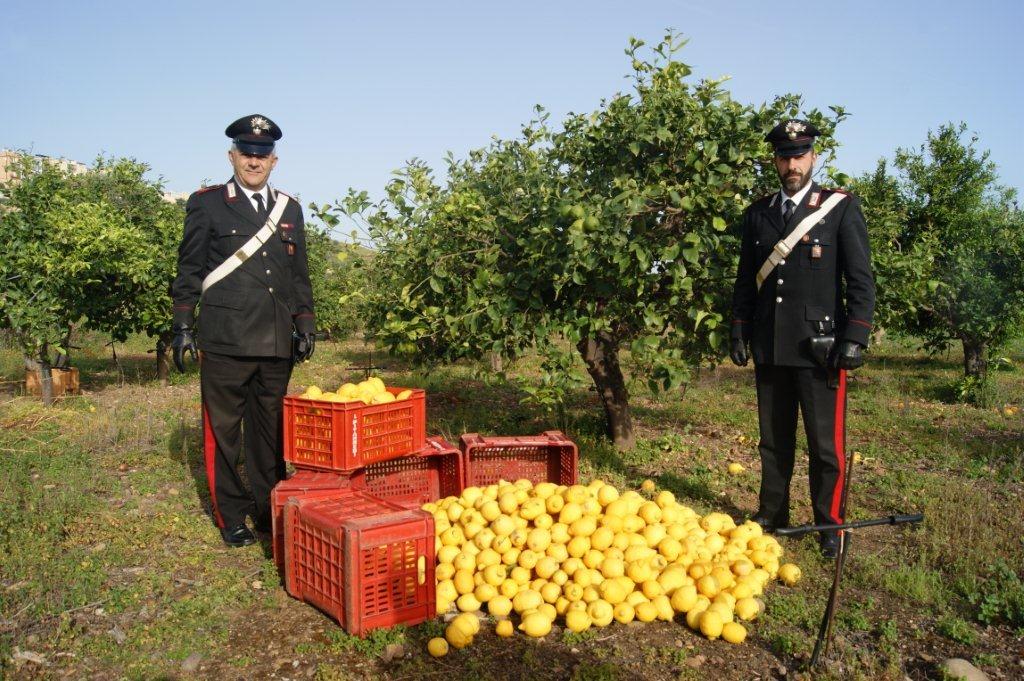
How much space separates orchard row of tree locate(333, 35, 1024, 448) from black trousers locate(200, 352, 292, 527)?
4.07 ft

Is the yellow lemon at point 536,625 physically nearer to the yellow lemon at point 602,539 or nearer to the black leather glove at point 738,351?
the yellow lemon at point 602,539

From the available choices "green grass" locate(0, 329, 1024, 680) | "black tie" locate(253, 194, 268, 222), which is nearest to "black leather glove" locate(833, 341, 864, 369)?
"green grass" locate(0, 329, 1024, 680)

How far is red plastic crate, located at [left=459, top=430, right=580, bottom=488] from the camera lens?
→ 17.6 ft

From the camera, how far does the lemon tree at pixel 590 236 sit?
16.8 feet

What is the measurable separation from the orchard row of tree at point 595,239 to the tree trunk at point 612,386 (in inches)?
1.6

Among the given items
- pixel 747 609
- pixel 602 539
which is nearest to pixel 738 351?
pixel 602 539

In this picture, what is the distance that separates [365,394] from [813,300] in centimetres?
291

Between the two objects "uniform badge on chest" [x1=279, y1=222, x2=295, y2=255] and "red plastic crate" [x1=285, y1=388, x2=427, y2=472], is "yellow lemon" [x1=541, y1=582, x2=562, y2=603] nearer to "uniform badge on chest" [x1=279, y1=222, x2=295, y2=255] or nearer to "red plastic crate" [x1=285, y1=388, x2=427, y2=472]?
"red plastic crate" [x1=285, y1=388, x2=427, y2=472]

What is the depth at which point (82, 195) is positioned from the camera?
40.7 ft

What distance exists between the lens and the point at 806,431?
14.9 ft

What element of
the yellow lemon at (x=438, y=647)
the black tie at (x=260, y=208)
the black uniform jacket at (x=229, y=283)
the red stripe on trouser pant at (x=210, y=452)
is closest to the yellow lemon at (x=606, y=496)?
the yellow lemon at (x=438, y=647)

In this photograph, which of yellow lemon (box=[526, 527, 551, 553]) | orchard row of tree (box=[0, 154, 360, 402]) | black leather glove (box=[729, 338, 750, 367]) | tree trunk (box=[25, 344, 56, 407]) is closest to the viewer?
yellow lemon (box=[526, 527, 551, 553])

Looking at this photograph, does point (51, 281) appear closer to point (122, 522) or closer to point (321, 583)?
point (122, 522)

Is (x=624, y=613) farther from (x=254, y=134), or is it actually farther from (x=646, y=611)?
(x=254, y=134)
